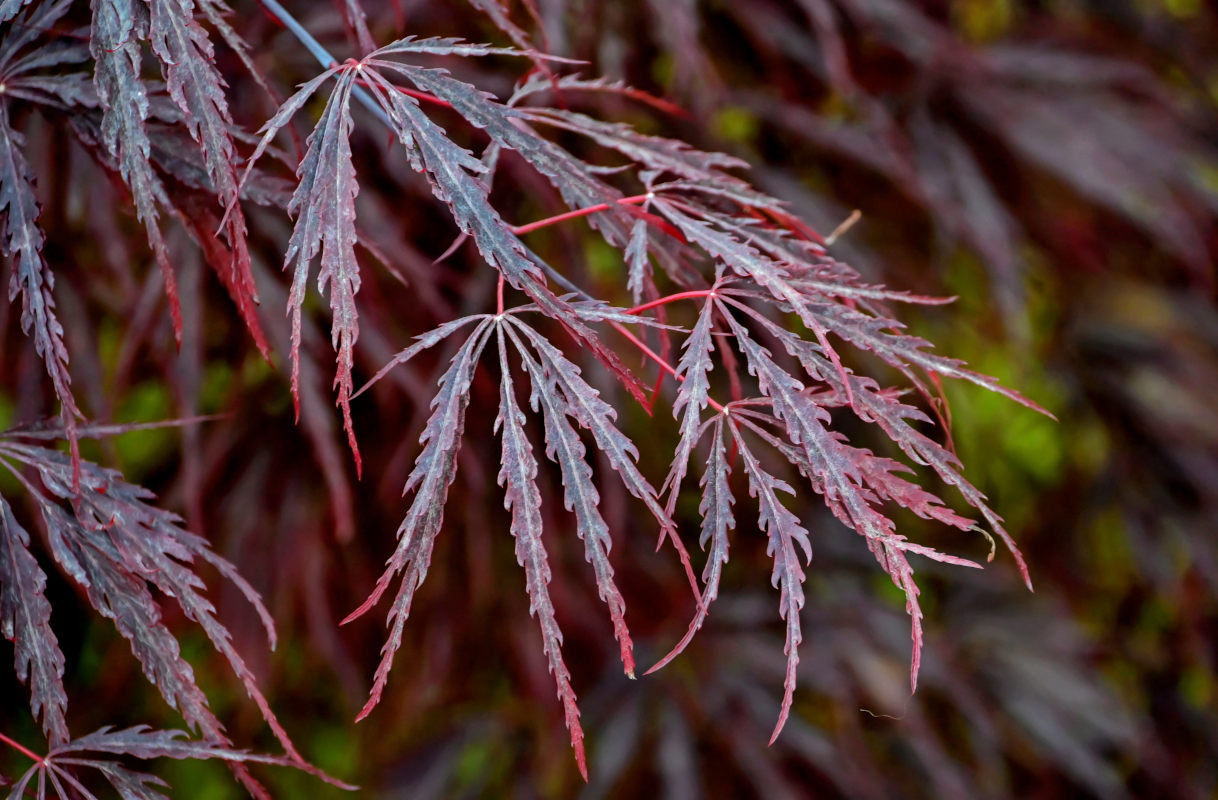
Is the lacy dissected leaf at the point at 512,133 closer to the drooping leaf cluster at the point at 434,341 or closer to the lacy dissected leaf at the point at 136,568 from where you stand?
the drooping leaf cluster at the point at 434,341

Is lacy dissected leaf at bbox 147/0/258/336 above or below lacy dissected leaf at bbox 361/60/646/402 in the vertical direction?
above

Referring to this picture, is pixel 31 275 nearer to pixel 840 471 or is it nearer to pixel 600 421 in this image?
pixel 600 421

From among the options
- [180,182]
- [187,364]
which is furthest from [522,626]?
[180,182]

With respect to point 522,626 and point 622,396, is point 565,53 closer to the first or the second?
point 622,396

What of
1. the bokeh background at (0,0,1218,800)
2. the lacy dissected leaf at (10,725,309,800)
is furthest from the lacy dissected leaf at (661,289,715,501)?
the bokeh background at (0,0,1218,800)

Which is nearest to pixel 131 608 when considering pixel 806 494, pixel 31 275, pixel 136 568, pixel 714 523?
pixel 136 568

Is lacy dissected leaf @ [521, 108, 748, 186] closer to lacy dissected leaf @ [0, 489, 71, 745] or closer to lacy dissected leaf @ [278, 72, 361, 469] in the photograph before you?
lacy dissected leaf @ [278, 72, 361, 469]
